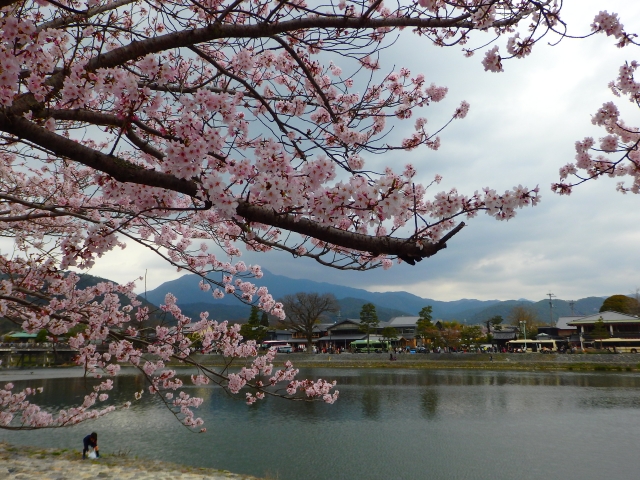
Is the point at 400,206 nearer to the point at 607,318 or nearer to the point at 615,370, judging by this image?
the point at 615,370

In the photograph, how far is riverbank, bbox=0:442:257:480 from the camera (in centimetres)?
725

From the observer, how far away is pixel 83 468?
7836 mm

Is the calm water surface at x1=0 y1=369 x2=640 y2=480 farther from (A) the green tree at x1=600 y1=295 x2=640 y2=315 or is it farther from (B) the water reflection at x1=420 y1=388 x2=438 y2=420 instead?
(A) the green tree at x1=600 y1=295 x2=640 y2=315

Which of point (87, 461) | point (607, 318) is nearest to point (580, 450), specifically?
point (87, 461)

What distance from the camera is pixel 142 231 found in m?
5.99

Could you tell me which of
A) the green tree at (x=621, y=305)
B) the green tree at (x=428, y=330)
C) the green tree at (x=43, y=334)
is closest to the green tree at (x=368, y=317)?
the green tree at (x=428, y=330)

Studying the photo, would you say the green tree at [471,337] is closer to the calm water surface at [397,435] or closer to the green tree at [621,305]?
the calm water surface at [397,435]

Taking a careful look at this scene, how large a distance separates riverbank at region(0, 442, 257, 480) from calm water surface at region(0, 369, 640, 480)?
3.77 ft

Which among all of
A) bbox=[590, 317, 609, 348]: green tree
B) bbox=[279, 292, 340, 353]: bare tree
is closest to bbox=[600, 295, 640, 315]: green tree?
bbox=[590, 317, 609, 348]: green tree

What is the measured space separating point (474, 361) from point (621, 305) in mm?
31481

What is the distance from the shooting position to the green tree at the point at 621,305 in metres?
52.6

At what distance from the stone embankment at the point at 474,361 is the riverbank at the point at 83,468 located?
2780 cm

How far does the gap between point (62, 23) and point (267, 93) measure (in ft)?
6.79

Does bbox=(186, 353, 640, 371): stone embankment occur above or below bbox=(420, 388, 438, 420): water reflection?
below
